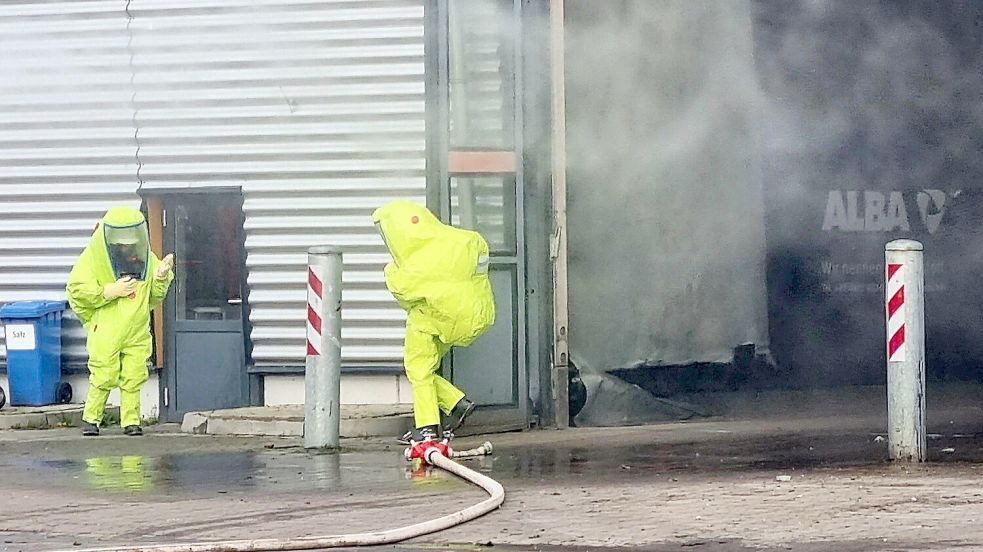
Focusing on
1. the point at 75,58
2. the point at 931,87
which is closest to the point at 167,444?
the point at 75,58

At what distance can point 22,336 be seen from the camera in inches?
494

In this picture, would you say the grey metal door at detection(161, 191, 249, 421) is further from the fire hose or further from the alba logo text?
the alba logo text

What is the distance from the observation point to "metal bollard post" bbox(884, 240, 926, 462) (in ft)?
29.3

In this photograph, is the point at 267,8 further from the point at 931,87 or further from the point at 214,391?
the point at 931,87

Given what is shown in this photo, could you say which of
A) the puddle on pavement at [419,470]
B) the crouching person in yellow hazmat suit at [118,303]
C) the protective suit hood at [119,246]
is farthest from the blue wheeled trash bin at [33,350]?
the puddle on pavement at [419,470]

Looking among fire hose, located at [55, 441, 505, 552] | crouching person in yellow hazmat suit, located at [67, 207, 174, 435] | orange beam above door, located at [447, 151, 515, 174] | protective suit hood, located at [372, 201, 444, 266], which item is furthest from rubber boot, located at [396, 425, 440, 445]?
crouching person in yellow hazmat suit, located at [67, 207, 174, 435]

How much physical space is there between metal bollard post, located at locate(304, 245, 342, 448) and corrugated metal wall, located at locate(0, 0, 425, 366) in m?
1.85

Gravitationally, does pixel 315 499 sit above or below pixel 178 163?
below

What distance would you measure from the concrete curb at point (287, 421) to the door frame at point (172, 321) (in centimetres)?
72

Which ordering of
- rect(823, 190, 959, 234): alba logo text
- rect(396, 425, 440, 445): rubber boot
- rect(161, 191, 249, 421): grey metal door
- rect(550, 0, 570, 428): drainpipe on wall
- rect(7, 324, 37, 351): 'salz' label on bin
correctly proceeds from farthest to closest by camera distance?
rect(823, 190, 959, 234): alba logo text → rect(161, 191, 249, 421): grey metal door → rect(7, 324, 37, 351): 'salz' label on bin → rect(550, 0, 570, 428): drainpipe on wall → rect(396, 425, 440, 445): rubber boot

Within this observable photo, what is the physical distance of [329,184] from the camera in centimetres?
1220

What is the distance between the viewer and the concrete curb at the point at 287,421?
1104cm

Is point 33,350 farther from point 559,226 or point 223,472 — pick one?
point 559,226

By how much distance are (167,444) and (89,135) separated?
3089 mm
